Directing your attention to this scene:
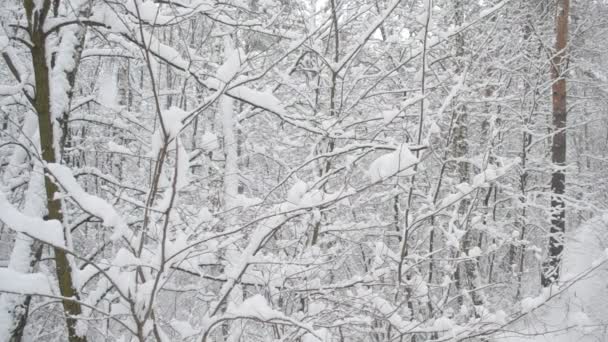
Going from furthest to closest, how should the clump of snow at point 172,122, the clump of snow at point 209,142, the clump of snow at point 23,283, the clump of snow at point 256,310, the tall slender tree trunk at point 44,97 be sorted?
1. the tall slender tree trunk at point 44,97
2. the clump of snow at point 209,142
3. the clump of snow at point 256,310
4. the clump of snow at point 23,283
5. the clump of snow at point 172,122

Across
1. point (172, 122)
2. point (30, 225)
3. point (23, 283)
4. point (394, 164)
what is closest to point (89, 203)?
point (30, 225)

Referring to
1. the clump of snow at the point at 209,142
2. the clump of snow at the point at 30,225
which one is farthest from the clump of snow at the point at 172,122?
the clump of snow at the point at 30,225

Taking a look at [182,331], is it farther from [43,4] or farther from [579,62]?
[579,62]

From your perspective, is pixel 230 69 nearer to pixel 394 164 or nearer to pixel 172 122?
pixel 172 122

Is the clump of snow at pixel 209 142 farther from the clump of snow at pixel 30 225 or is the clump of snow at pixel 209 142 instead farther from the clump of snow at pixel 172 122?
the clump of snow at pixel 30 225

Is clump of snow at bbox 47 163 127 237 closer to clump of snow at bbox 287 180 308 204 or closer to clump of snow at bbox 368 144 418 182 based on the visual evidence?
clump of snow at bbox 287 180 308 204

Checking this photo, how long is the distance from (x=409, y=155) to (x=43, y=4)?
1875 millimetres

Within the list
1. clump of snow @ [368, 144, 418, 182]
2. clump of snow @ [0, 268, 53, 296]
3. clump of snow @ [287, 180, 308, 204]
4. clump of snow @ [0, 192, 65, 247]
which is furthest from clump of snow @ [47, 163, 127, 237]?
clump of snow @ [368, 144, 418, 182]

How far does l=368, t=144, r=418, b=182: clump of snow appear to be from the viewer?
170cm

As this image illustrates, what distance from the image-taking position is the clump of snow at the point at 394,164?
1.70 m

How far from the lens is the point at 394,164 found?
1.74 metres

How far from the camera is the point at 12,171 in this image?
341 cm

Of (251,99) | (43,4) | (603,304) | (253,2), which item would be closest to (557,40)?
(603,304)

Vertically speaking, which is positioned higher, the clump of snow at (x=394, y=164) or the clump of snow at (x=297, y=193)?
the clump of snow at (x=394, y=164)
